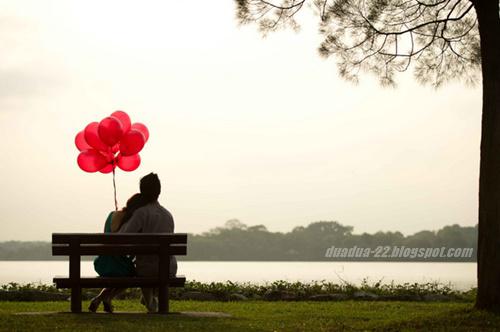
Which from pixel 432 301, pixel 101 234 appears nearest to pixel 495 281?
pixel 432 301

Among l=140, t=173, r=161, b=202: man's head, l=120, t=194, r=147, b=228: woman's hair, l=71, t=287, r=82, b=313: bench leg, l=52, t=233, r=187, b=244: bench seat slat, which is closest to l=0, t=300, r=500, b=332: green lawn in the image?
l=71, t=287, r=82, b=313: bench leg

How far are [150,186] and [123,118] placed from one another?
1.38 m

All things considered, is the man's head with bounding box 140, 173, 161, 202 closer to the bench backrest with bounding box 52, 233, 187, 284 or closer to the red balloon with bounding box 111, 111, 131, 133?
the bench backrest with bounding box 52, 233, 187, 284

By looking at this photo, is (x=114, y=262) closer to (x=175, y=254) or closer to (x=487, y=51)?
(x=175, y=254)

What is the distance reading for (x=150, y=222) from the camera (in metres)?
9.91

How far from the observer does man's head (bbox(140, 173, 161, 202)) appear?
32.1 ft

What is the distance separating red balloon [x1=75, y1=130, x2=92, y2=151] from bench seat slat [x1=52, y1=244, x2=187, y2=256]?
1688mm

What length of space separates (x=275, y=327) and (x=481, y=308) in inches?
95.3

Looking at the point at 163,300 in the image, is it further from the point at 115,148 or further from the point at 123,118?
the point at 123,118

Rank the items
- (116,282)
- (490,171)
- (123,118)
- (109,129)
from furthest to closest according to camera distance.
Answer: (123,118) < (109,129) < (490,171) < (116,282)

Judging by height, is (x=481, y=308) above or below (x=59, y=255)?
below

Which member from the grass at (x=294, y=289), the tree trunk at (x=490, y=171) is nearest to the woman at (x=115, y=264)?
the grass at (x=294, y=289)

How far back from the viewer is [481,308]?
991cm

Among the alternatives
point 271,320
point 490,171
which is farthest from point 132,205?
point 490,171
